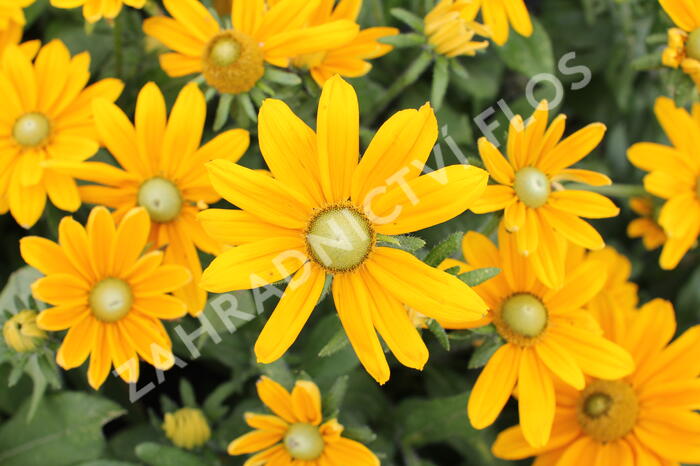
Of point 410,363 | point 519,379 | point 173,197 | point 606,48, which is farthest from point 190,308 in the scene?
point 606,48

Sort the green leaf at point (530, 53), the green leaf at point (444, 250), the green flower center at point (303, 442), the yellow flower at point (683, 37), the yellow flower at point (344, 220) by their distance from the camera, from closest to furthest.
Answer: the yellow flower at point (344, 220) → the green leaf at point (444, 250) → the green flower center at point (303, 442) → the yellow flower at point (683, 37) → the green leaf at point (530, 53)

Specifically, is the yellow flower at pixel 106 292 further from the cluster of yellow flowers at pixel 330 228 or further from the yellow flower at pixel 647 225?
the yellow flower at pixel 647 225

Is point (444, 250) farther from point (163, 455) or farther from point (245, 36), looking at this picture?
point (163, 455)

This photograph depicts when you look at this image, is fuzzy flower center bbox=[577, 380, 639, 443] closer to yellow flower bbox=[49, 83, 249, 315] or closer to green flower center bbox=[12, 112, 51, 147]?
yellow flower bbox=[49, 83, 249, 315]

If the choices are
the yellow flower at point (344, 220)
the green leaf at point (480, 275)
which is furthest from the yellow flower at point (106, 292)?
the green leaf at point (480, 275)

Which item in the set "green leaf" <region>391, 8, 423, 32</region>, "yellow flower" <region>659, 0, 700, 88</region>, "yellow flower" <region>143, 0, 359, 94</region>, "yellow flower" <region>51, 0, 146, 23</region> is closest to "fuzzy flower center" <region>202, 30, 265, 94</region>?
"yellow flower" <region>143, 0, 359, 94</region>

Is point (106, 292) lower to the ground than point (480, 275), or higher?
higher

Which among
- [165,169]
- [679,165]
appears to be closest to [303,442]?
[165,169]
